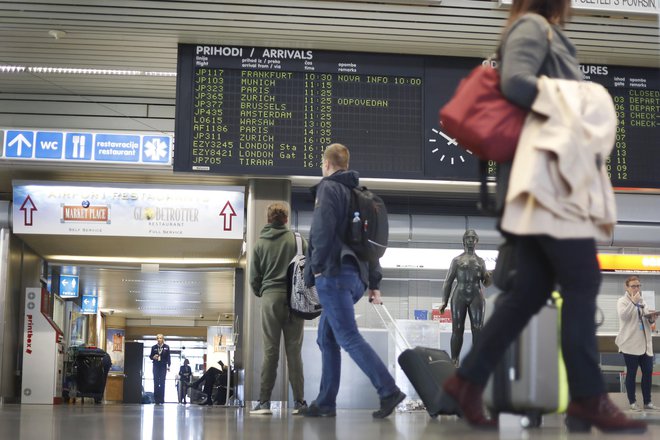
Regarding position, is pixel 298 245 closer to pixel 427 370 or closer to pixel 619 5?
pixel 427 370

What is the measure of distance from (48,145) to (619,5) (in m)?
6.99

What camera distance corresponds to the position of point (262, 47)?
895 centimetres

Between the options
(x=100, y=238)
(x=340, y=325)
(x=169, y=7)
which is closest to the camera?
(x=340, y=325)

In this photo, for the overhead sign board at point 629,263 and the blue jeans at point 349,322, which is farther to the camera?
the overhead sign board at point 629,263

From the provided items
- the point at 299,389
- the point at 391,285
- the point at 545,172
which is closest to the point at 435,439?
the point at 545,172

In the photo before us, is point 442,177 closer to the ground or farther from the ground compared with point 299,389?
farther from the ground

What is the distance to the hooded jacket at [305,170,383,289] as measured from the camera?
539 centimetres

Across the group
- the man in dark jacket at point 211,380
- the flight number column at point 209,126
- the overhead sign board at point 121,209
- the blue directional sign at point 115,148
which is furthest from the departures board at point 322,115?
the man in dark jacket at point 211,380

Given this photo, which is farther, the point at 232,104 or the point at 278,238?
the point at 232,104

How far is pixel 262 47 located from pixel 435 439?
651 centimetres

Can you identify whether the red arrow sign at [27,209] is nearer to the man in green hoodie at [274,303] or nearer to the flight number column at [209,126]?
the flight number column at [209,126]

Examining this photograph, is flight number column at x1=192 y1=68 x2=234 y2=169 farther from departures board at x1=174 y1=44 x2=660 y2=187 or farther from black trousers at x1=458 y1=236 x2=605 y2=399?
black trousers at x1=458 y1=236 x2=605 y2=399

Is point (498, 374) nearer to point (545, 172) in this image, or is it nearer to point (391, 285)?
point (545, 172)

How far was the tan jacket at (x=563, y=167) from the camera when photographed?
278cm
